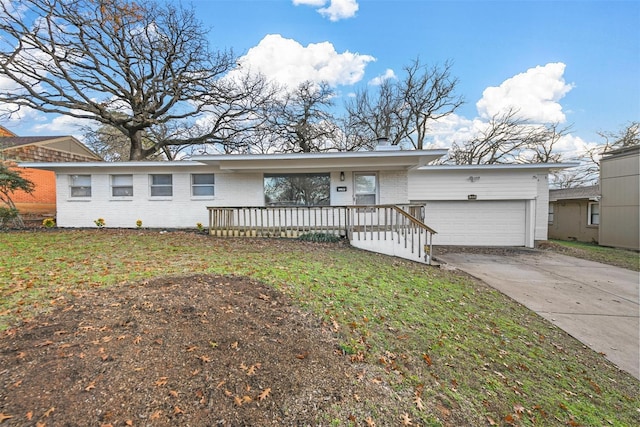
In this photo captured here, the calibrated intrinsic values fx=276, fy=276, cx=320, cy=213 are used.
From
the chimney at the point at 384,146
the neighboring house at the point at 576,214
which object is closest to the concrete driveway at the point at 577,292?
the chimney at the point at 384,146

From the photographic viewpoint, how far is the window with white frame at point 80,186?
11289 millimetres

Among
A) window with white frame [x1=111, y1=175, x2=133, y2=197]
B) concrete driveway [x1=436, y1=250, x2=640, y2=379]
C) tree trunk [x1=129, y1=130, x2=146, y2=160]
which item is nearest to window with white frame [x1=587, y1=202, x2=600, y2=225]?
concrete driveway [x1=436, y1=250, x2=640, y2=379]

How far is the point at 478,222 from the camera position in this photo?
1173 centimetres

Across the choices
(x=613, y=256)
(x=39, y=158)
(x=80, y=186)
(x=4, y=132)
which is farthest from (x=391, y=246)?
(x=4, y=132)

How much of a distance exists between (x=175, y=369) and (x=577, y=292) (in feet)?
26.0

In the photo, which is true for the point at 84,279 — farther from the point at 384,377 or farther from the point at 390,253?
the point at 390,253

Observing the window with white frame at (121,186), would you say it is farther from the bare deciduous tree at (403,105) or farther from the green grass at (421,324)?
the bare deciduous tree at (403,105)

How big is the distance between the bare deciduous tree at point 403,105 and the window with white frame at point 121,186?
1499 cm

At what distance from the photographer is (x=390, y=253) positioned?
26.5 feet

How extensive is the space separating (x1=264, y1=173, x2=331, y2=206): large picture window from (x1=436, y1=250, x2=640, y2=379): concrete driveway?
5016 mm

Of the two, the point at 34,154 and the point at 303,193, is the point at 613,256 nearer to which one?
the point at 303,193

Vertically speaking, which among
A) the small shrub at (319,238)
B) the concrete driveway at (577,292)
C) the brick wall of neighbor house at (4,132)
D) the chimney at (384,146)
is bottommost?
the concrete driveway at (577,292)

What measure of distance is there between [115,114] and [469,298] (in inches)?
783

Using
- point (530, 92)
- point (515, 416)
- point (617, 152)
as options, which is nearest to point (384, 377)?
point (515, 416)
